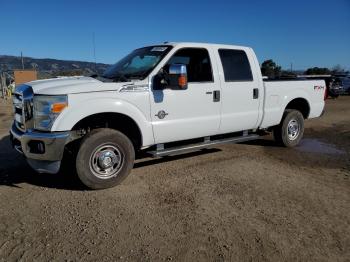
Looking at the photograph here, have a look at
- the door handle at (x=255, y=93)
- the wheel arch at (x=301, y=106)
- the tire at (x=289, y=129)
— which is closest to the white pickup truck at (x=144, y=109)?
the door handle at (x=255, y=93)

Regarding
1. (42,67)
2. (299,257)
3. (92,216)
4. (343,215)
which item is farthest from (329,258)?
(42,67)

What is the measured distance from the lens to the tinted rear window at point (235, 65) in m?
6.09

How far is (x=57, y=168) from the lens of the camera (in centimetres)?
459

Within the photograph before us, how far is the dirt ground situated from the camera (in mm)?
3281

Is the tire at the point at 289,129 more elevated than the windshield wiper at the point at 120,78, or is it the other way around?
the windshield wiper at the point at 120,78

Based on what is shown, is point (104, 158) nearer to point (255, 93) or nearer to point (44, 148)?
point (44, 148)

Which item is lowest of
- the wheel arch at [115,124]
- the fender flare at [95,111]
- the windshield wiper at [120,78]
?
the wheel arch at [115,124]

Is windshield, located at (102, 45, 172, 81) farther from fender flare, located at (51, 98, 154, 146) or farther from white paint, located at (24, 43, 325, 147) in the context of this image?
fender flare, located at (51, 98, 154, 146)

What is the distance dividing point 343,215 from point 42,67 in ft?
104

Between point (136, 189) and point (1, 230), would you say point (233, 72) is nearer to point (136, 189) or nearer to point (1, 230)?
→ point (136, 189)

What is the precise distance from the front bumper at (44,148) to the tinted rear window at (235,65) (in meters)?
2.95

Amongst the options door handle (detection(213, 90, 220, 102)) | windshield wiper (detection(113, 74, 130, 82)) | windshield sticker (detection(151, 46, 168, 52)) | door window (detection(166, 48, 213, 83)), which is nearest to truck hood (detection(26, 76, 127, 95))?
windshield wiper (detection(113, 74, 130, 82))

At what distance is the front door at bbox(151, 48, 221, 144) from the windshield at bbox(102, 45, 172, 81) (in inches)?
8.1

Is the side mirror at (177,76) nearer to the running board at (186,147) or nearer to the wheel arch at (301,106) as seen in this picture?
the running board at (186,147)
